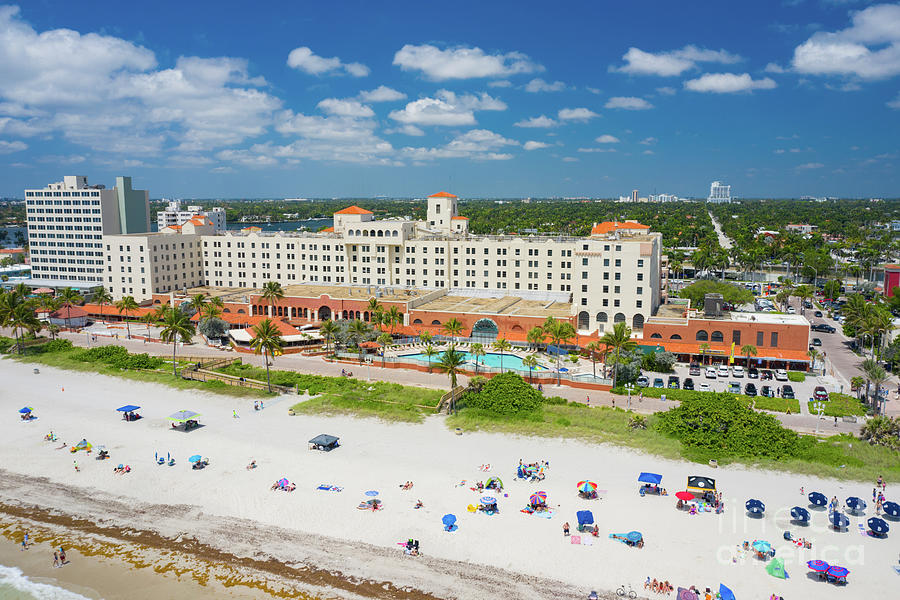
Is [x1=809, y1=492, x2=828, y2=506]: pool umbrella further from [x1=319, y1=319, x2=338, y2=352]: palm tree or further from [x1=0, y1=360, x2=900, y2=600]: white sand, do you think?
[x1=319, y1=319, x2=338, y2=352]: palm tree

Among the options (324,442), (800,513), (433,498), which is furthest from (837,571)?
(324,442)

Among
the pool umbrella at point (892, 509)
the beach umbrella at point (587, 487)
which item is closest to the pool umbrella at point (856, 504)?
the pool umbrella at point (892, 509)

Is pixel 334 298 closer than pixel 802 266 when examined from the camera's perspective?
Yes

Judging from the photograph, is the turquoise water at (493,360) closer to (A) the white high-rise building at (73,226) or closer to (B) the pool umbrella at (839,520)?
(B) the pool umbrella at (839,520)

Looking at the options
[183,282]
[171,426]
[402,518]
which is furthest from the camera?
[183,282]

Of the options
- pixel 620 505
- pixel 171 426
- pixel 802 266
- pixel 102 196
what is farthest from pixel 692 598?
pixel 802 266

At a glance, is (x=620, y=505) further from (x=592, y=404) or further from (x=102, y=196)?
(x=102, y=196)

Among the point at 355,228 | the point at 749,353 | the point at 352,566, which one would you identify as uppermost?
the point at 355,228
